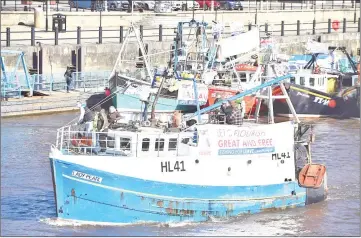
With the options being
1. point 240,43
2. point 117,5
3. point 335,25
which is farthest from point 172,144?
point 335,25

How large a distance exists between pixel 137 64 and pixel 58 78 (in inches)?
178

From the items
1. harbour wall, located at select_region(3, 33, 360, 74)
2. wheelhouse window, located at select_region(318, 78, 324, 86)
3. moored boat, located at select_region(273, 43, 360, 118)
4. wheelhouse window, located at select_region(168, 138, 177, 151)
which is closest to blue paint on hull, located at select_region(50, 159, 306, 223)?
wheelhouse window, located at select_region(168, 138, 177, 151)

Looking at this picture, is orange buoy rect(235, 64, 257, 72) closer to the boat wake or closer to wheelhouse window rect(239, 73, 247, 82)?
wheelhouse window rect(239, 73, 247, 82)

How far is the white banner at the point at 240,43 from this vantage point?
5519cm

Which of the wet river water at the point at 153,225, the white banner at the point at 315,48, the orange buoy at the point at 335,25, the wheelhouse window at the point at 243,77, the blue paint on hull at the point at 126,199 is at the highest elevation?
the orange buoy at the point at 335,25

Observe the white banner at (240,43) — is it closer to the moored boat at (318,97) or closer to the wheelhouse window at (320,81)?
the moored boat at (318,97)

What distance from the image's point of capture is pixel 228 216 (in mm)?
36656

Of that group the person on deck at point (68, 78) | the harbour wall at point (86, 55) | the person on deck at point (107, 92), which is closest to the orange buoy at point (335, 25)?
the harbour wall at point (86, 55)

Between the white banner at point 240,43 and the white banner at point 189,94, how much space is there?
2.43 metres

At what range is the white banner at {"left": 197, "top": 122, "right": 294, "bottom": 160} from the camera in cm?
3600

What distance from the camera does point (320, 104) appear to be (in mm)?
58062

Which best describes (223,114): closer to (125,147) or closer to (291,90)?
(125,147)

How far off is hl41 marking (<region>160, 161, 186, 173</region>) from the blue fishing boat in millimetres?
25

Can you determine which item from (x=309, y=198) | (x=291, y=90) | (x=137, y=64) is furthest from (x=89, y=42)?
(x=309, y=198)
